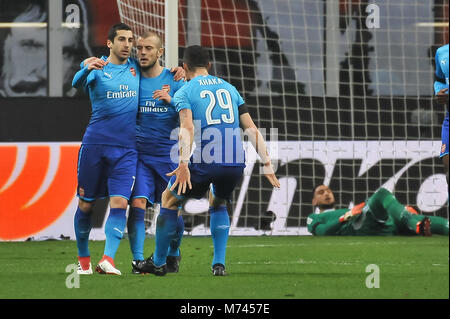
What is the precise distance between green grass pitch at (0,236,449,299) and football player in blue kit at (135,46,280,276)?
433mm

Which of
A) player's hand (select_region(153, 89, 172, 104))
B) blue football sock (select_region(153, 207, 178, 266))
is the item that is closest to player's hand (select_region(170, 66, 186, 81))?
player's hand (select_region(153, 89, 172, 104))

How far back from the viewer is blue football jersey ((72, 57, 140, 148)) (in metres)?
8.52

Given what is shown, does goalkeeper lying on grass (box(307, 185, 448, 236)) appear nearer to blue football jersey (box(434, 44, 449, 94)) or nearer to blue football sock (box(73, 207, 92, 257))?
blue football jersey (box(434, 44, 449, 94))

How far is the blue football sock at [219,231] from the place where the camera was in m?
8.20

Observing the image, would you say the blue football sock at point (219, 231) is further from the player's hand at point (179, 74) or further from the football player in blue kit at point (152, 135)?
the player's hand at point (179, 74)

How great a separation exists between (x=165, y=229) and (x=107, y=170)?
806 mm

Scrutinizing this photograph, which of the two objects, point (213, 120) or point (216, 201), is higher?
point (213, 120)

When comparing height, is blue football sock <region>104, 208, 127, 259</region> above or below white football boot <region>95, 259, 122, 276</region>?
above

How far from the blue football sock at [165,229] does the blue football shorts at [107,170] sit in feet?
1.56

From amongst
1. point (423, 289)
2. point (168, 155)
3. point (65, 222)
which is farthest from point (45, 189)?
point (423, 289)

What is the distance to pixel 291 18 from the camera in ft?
49.2

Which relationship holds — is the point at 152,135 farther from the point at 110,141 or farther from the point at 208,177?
the point at 208,177

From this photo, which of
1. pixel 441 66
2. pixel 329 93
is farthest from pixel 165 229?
pixel 329 93

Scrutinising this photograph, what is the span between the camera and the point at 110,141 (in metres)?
8.51
